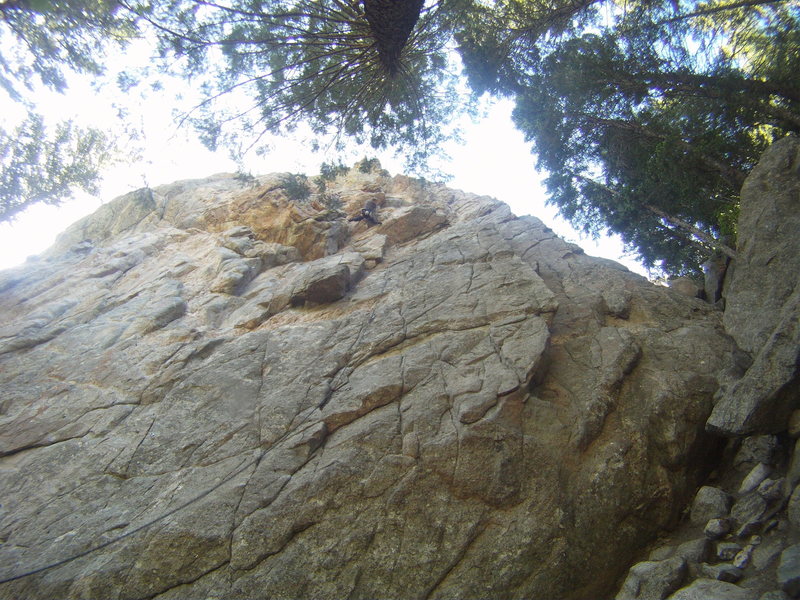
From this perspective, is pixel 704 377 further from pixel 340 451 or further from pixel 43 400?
pixel 43 400

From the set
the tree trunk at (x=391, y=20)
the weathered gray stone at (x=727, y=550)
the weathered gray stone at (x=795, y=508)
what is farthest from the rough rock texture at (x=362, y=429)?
the tree trunk at (x=391, y=20)

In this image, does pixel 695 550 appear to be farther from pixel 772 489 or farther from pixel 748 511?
pixel 772 489

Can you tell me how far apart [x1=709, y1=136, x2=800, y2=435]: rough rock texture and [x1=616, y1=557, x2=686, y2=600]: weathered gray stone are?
2.23 m

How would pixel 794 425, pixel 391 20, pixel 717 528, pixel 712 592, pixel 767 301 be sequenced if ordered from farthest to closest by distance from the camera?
pixel 391 20 → pixel 767 301 → pixel 794 425 → pixel 717 528 → pixel 712 592

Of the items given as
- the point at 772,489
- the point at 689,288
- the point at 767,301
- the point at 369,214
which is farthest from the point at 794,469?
the point at 369,214

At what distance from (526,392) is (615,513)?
2101mm

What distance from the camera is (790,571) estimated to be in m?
4.53

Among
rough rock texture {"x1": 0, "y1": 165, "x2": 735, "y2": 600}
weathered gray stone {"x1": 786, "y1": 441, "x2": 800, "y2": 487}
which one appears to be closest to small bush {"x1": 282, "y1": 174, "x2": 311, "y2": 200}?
rough rock texture {"x1": 0, "y1": 165, "x2": 735, "y2": 600}

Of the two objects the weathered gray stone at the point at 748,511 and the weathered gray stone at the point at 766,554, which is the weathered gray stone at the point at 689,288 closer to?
the weathered gray stone at the point at 748,511

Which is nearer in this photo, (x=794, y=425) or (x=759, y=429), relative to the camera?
(x=794, y=425)

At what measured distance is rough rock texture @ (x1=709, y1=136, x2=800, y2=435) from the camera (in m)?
6.33

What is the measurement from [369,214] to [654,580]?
13319 mm

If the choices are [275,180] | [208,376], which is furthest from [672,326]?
[275,180]

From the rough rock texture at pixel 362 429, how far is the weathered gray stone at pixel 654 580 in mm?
99
